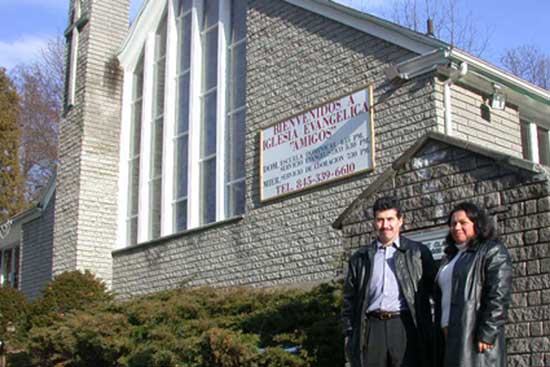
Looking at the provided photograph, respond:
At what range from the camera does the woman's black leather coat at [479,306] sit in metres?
4.50

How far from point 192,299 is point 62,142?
31.1 ft

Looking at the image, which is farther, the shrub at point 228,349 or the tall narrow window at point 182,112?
the tall narrow window at point 182,112

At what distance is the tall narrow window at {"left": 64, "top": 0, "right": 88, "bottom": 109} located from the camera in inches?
736

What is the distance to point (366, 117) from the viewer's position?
38.8ft

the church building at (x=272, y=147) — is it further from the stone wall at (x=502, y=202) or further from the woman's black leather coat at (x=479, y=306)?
the woman's black leather coat at (x=479, y=306)

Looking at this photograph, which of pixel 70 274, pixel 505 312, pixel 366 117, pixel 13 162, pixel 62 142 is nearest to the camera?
pixel 505 312

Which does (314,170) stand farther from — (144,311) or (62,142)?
(62,142)

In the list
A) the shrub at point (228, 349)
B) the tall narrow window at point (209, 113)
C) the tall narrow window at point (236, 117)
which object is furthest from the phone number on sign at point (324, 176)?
the shrub at point (228, 349)

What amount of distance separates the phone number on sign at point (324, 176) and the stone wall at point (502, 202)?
445 centimetres

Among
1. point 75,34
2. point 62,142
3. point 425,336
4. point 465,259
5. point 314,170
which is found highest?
point 75,34

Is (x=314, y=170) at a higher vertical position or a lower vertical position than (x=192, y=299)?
higher

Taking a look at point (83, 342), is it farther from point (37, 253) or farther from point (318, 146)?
point (37, 253)

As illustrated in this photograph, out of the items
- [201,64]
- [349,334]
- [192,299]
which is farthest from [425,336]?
[201,64]

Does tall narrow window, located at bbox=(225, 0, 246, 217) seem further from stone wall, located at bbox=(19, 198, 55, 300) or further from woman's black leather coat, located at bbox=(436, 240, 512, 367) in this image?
woman's black leather coat, located at bbox=(436, 240, 512, 367)
